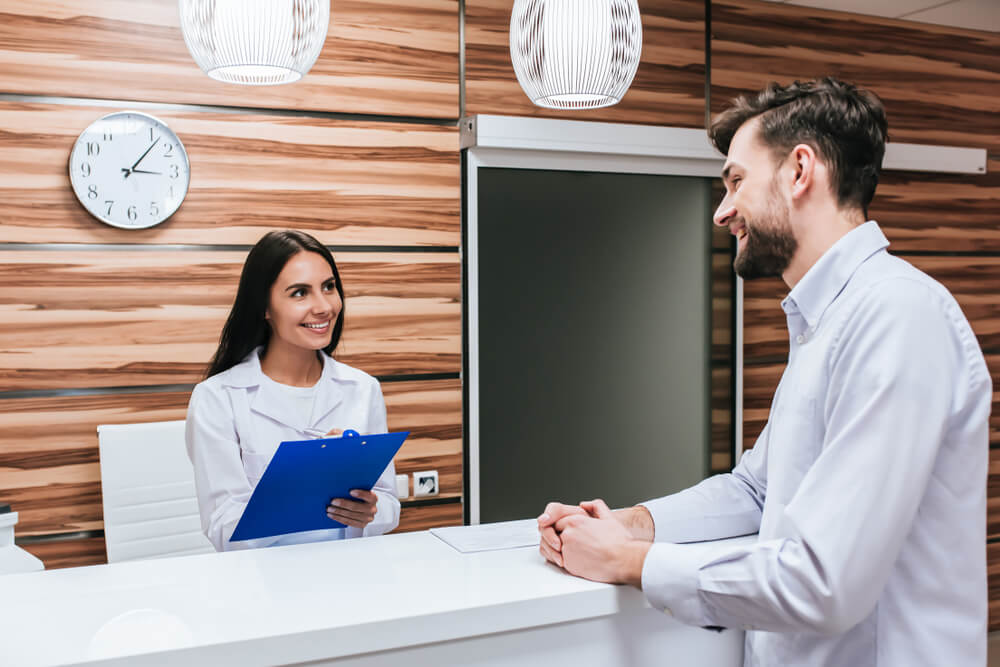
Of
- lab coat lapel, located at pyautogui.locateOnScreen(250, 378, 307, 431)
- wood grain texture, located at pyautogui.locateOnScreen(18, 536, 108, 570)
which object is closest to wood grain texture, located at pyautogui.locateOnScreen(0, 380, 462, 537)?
wood grain texture, located at pyautogui.locateOnScreen(18, 536, 108, 570)

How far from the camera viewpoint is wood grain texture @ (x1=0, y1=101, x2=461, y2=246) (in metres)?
2.94

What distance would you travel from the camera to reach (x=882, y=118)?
58.6 inches

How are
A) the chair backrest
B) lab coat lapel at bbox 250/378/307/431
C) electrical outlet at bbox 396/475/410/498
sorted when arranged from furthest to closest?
electrical outlet at bbox 396/475/410/498 < the chair backrest < lab coat lapel at bbox 250/378/307/431

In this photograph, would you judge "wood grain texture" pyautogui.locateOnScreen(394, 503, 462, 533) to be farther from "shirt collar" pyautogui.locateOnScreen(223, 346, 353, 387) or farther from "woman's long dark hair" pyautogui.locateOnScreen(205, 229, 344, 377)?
"woman's long dark hair" pyautogui.locateOnScreen(205, 229, 344, 377)

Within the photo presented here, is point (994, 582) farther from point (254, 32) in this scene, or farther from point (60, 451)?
point (254, 32)

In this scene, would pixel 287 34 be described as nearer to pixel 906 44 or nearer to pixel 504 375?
pixel 504 375

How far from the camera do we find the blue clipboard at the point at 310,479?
173cm

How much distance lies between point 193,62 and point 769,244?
240 centimetres

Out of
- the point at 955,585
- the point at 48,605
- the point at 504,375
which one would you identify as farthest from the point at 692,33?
the point at 48,605

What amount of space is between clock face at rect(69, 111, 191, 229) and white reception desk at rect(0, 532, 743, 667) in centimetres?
177

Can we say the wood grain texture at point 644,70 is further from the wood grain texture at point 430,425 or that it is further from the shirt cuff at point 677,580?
the shirt cuff at point 677,580

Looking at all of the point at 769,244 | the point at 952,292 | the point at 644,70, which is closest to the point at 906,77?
the point at 952,292

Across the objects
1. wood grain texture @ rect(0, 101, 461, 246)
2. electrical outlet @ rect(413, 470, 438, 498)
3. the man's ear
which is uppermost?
wood grain texture @ rect(0, 101, 461, 246)

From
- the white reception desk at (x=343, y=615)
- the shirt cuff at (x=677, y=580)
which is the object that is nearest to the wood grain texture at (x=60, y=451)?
the white reception desk at (x=343, y=615)
